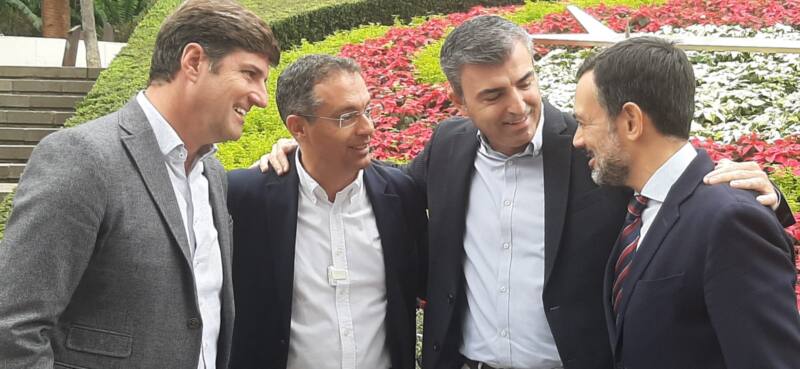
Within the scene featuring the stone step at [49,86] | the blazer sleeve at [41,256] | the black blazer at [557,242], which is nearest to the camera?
the blazer sleeve at [41,256]

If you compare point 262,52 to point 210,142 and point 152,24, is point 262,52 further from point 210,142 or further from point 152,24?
point 152,24

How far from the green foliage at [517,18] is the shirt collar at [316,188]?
12.4 ft

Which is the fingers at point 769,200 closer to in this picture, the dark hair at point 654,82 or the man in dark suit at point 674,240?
the man in dark suit at point 674,240

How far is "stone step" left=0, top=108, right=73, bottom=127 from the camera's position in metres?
10.4

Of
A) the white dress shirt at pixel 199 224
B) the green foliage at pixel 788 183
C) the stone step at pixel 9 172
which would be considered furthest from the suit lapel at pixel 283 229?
the stone step at pixel 9 172

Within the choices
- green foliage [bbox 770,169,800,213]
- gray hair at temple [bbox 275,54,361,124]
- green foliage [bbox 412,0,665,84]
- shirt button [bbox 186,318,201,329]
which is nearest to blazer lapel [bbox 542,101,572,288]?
gray hair at temple [bbox 275,54,361,124]

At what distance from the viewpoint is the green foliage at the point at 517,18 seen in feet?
22.0

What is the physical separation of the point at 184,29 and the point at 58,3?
18.3 m

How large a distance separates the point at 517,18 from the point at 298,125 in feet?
18.9

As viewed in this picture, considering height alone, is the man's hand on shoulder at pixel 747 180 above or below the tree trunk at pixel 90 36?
above

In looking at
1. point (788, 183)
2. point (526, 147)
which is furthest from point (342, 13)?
point (526, 147)

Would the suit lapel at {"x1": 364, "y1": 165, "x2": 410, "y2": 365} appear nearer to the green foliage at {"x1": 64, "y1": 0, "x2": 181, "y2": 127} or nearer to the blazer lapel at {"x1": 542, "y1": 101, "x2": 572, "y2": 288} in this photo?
the blazer lapel at {"x1": 542, "y1": 101, "x2": 572, "y2": 288}

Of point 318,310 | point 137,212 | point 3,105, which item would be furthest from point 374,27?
point 137,212

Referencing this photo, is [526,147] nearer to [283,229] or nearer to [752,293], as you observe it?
[283,229]
